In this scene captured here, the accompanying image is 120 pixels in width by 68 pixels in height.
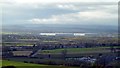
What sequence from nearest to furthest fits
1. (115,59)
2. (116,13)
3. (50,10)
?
1. (115,59)
2. (116,13)
3. (50,10)

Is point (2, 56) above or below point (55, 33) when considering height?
below

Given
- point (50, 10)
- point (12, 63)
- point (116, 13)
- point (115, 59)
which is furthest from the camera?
point (50, 10)

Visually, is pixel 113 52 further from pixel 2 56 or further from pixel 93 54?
pixel 2 56

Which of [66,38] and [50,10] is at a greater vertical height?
[50,10]

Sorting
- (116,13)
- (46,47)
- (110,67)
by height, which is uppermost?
(116,13)

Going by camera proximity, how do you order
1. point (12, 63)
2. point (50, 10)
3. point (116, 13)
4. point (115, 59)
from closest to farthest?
point (12, 63) → point (115, 59) → point (116, 13) → point (50, 10)

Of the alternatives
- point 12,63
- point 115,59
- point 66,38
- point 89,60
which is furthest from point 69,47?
point 12,63

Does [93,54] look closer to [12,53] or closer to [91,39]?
[91,39]

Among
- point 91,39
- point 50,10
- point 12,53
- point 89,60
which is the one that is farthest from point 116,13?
point 12,53

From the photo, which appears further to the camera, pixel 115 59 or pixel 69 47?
pixel 69 47
